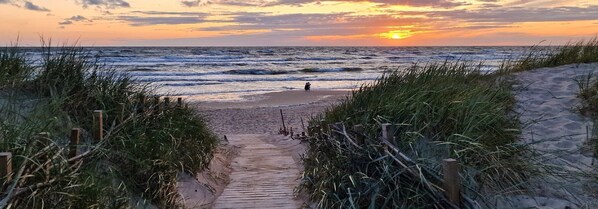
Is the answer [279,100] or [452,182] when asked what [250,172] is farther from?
[279,100]

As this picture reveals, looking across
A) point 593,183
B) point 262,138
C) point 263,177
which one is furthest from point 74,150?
point 262,138

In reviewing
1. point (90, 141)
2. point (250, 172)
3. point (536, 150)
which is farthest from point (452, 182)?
point (250, 172)

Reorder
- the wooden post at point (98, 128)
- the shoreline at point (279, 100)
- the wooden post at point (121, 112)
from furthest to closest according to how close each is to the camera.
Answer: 1. the shoreline at point (279, 100)
2. the wooden post at point (121, 112)
3. the wooden post at point (98, 128)

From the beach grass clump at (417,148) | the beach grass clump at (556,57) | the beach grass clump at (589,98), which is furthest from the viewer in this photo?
the beach grass clump at (556,57)

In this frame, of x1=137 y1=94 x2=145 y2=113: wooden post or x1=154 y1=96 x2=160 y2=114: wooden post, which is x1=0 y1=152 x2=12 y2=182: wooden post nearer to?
x1=137 y1=94 x2=145 y2=113: wooden post

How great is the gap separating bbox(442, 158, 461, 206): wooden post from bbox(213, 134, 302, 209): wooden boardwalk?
2.30 m

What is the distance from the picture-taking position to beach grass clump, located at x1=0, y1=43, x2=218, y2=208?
13.4ft

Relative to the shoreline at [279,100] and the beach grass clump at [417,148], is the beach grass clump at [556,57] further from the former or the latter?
the shoreline at [279,100]

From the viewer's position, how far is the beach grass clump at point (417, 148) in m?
4.79

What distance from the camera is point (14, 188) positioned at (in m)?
3.71

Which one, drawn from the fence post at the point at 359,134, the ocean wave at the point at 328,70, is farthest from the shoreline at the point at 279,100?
the ocean wave at the point at 328,70

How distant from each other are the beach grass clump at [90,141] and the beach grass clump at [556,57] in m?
6.44

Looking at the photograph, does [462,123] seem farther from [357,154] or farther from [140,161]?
[140,161]

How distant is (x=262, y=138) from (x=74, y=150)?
691 cm
